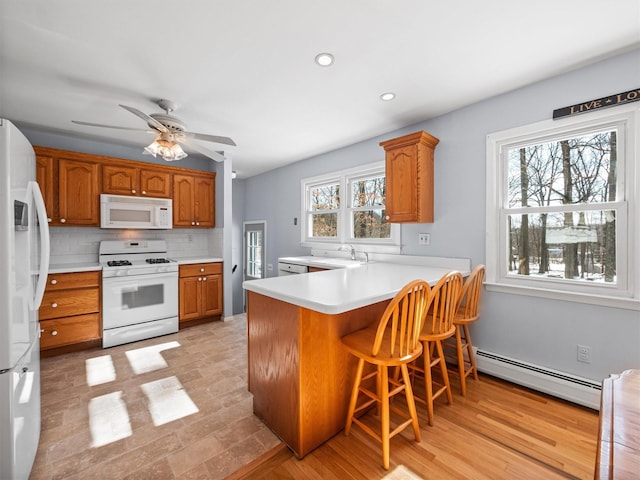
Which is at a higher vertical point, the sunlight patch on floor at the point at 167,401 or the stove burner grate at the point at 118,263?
the stove burner grate at the point at 118,263

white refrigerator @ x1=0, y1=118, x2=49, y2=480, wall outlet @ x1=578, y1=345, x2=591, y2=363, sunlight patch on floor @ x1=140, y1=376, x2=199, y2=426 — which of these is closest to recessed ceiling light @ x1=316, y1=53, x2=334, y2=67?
white refrigerator @ x1=0, y1=118, x2=49, y2=480

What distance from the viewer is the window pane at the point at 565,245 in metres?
2.05

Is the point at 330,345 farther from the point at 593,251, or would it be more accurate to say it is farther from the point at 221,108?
the point at 221,108

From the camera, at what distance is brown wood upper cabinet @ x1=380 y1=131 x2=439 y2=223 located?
2781 mm

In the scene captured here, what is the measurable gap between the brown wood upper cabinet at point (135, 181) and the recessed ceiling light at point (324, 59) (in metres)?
2.92

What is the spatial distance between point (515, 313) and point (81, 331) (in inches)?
171

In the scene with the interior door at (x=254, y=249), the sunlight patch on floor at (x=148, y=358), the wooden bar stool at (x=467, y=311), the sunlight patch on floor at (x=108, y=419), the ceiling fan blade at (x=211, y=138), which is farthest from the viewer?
the interior door at (x=254, y=249)

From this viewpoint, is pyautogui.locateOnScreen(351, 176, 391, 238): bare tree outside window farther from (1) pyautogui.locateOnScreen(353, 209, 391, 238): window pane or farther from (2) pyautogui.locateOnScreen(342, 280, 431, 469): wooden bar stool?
(2) pyautogui.locateOnScreen(342, 280, 431, 469): wooden bar stool

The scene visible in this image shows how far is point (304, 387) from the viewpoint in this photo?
5.19 ft

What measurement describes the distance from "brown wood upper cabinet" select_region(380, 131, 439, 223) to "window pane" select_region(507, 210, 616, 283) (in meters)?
0.76

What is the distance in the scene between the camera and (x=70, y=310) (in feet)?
10.0

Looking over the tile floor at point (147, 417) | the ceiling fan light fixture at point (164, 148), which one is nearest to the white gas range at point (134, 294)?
the tile floor at point (147, 417)

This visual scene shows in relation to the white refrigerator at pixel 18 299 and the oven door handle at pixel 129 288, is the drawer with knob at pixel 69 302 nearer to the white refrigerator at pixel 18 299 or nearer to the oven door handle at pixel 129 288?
the oven door handle at pixel 129 288

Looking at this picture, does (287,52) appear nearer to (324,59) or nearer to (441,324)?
(324,59)
